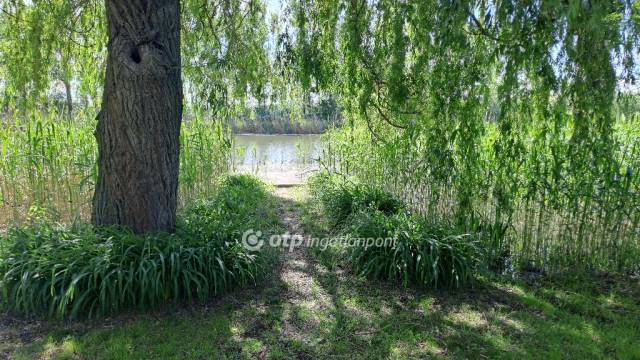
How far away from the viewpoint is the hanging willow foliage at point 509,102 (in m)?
2.46

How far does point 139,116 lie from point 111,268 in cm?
106

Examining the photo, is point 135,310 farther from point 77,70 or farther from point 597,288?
point 597,288

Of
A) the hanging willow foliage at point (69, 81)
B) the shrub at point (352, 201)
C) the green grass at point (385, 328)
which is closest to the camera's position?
the green grass at point (385, 328)

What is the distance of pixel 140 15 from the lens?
2854 millimetres

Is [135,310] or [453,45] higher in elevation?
[453,45]

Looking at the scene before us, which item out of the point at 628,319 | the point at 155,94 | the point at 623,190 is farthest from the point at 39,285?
the point at 623,190

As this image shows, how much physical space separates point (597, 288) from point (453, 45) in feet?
7.69

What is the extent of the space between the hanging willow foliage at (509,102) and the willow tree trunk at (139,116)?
3.79 feet

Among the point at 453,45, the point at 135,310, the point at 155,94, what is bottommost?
the point at 135,310

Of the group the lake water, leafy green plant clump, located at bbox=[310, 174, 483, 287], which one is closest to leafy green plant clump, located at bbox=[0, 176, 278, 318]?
leafy green plant clump, located at bbox=[310, 174, 483, 287]

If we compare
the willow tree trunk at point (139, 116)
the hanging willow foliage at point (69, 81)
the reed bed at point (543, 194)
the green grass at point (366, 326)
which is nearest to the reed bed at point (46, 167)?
the hanging willow foliage at point (69, 81)

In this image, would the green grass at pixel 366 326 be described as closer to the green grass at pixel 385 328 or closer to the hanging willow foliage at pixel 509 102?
the green grass at pixel 385 328

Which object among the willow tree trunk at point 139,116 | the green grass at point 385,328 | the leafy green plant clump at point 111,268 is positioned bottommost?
the green grass at point 385,328

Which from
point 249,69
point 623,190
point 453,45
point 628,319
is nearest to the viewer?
point 453,45
